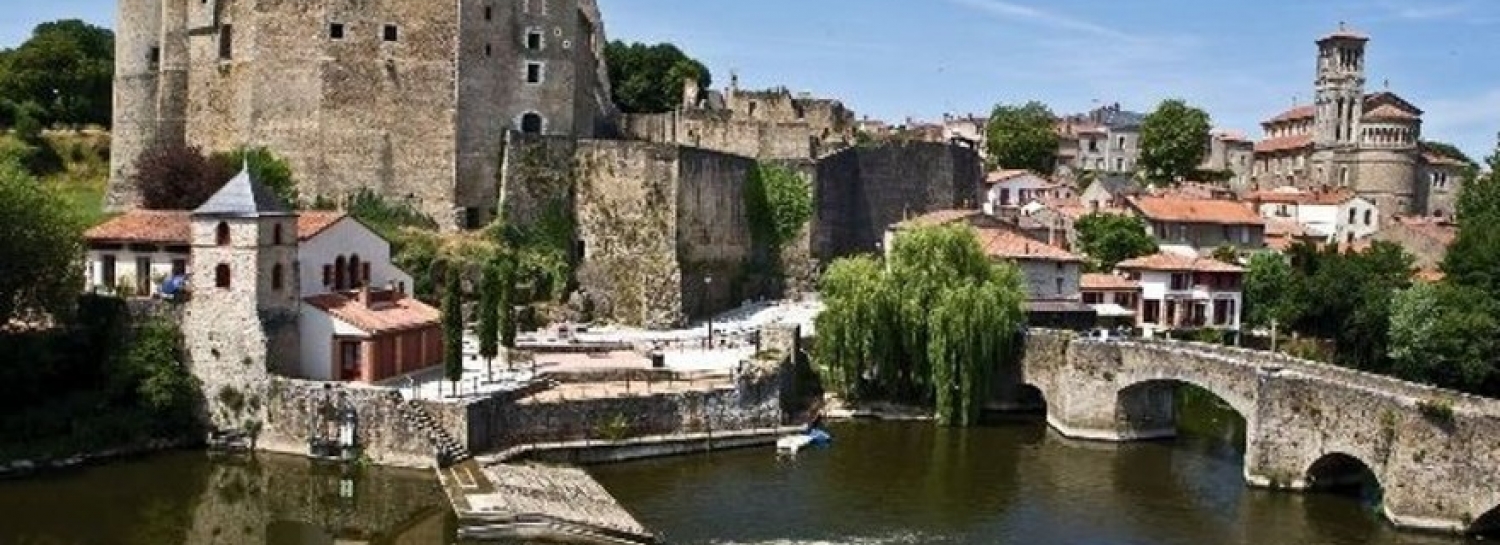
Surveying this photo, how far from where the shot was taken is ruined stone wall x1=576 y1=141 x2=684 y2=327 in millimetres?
54656

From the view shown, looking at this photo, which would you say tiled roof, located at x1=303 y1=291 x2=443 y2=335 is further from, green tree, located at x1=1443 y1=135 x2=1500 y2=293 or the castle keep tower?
green tree, located at x1=1443 y1=135 x2=1500 y2=293

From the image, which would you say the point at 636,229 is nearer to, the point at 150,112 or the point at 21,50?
the point at 150,112

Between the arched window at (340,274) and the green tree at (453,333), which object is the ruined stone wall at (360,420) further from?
the arched window at (340,274)

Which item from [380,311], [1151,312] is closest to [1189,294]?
[1151,312]

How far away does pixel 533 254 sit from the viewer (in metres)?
54.0

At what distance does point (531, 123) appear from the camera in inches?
2244

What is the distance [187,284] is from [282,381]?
4.76 metres

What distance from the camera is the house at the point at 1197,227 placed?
68188 millimetres

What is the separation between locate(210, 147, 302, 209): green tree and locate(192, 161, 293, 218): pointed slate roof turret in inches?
603

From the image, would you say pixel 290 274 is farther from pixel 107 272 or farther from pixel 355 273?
pixel 107 272

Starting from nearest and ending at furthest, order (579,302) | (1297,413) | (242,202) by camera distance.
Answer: (1297,413)
(242,202)
(579,302)

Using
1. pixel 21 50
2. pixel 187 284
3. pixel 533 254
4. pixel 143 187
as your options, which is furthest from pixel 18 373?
pixel 21 50

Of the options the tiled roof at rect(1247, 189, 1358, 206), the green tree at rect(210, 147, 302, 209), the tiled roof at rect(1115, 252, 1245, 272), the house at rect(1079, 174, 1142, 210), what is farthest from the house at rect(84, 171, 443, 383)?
the tiled roof at rect(1247, 189, 1358, 206)

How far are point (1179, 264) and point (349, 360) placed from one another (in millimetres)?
32751
